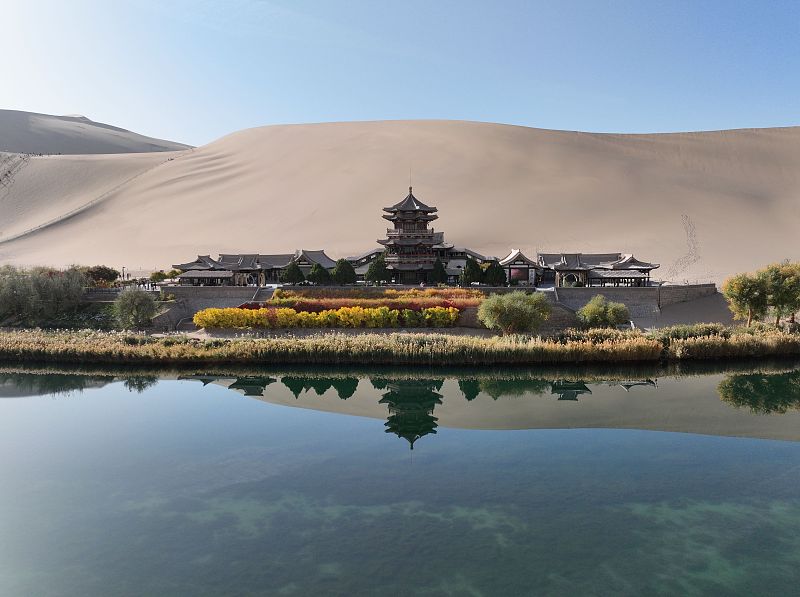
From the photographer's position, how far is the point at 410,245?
41156 millimetres

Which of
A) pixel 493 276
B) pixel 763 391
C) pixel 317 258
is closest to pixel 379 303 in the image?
pixel 493 276

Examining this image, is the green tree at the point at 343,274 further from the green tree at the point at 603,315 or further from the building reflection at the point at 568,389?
the building reflection at the point at 568,389

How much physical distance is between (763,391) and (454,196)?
5335 centimetres

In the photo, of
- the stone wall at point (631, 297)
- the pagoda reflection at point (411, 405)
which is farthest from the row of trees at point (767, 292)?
the pagoda reflection at point (411, 405)

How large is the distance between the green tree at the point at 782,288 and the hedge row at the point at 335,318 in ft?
46.1

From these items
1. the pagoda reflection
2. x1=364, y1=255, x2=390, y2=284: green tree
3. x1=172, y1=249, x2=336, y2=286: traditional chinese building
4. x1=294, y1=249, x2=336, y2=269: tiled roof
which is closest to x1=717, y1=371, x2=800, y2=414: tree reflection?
the pagoda reflection

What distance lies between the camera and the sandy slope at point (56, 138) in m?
131

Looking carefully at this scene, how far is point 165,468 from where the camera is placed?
48.8 feet

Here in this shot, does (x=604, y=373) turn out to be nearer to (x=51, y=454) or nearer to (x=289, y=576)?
(x=289, y=576)

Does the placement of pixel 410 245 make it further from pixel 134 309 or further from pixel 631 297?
pixel 134 309

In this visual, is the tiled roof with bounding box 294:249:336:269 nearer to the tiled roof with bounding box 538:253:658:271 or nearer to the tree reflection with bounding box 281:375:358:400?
the tiled roof with bounding box 538:253:658:271

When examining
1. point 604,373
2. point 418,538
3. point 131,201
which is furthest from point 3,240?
point 418,538

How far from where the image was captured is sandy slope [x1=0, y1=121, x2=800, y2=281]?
62.2 meters

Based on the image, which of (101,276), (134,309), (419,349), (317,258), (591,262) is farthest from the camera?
(317,258)
